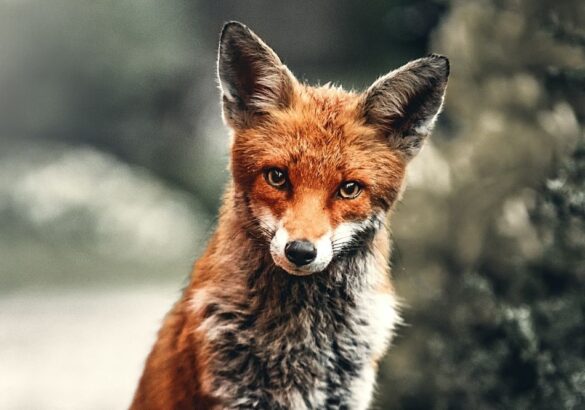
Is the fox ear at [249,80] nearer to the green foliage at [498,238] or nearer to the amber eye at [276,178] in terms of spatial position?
the amber eye at [276,178]

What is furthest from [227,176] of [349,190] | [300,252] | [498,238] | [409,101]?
[300,252]

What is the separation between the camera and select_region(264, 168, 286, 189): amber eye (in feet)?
→ 10.3

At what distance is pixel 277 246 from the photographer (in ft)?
9.97

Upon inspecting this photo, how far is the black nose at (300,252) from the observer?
2.97m

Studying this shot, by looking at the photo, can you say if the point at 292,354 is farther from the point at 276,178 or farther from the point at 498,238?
the point at 498,238

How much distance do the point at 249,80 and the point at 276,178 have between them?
0.47 meters

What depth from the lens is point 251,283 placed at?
137 inches

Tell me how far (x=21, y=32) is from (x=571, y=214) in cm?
936

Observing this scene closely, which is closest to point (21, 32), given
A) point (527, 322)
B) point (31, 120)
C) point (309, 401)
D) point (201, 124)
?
point (31, 120)

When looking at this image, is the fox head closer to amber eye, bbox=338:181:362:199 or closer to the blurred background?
amber eye, bbox=338:181:362:199

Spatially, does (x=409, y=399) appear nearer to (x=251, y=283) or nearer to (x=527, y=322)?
(x=527, y=322)

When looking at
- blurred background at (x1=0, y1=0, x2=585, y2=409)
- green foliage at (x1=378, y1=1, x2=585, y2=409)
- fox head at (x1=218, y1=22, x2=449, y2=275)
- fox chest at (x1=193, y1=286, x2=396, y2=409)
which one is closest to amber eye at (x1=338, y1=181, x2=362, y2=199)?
fox head at (x1=218, y1=22, x2=449, y2=275)

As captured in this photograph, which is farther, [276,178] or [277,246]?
[276,178]

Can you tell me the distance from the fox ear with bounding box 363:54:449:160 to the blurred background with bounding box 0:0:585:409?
872 millimetres
